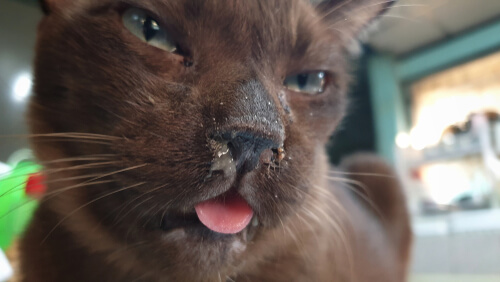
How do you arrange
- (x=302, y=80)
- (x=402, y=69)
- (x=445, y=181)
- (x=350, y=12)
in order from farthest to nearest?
(x=445, y=181), (x=402, y=69), (x=350, y=12), (x=302, y=80)

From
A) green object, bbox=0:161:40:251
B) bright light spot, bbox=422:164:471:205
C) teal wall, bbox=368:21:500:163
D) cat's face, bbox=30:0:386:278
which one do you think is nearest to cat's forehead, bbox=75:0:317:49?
cat's face, bbox=30:0:386:278

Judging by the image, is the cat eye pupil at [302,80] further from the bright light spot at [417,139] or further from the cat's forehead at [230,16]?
the bright light spot at [417,139]

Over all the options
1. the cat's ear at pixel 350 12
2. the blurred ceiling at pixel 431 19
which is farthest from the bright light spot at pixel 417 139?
the cat's ear at pixel 350 12

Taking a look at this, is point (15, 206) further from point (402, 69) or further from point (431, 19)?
point (402, 69)

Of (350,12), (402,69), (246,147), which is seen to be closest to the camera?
(246,147)

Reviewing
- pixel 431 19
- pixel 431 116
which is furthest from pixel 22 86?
pixel 431 116

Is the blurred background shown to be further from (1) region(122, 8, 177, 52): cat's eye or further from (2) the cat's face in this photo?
(1) region(122, 8, 177, 52): cat's eye

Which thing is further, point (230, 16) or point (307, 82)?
point (307, 82)

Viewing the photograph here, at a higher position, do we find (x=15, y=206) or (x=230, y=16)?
(x=230, y=16)

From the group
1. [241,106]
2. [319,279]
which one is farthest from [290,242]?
[241,106]
